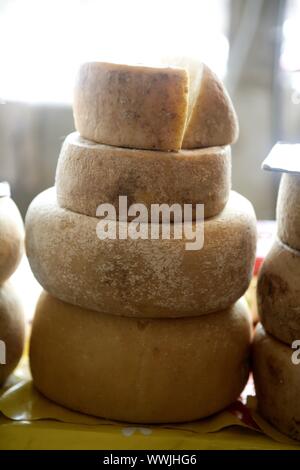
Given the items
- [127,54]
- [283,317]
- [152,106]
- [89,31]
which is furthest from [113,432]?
[89,31]

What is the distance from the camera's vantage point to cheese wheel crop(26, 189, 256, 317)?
128cm

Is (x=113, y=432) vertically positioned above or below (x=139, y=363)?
below

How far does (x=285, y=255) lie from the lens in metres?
1.40

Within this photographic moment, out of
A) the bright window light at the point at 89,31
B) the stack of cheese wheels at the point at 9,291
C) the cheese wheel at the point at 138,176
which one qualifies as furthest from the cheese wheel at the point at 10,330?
the bright window light at the point at 89,31

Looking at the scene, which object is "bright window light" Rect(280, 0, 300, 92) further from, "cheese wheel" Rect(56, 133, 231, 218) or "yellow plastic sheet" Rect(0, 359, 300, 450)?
"yellow plastic sheet" Rect(0, 359, 300, 450)

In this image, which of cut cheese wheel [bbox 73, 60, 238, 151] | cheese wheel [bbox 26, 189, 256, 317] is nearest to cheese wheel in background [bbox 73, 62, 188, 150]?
cut cheese wheel [bbox 73, 60, 238, 151]

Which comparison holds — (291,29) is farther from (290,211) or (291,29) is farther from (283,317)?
(283,317)

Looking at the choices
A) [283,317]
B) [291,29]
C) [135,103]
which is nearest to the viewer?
[135,103]

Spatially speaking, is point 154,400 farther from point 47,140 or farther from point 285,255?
point 47,140

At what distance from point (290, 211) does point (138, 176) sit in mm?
339

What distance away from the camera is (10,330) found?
1482mm

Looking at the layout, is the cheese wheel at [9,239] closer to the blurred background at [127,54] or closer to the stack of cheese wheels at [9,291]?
the stack of cheese wheels at [9,291]
